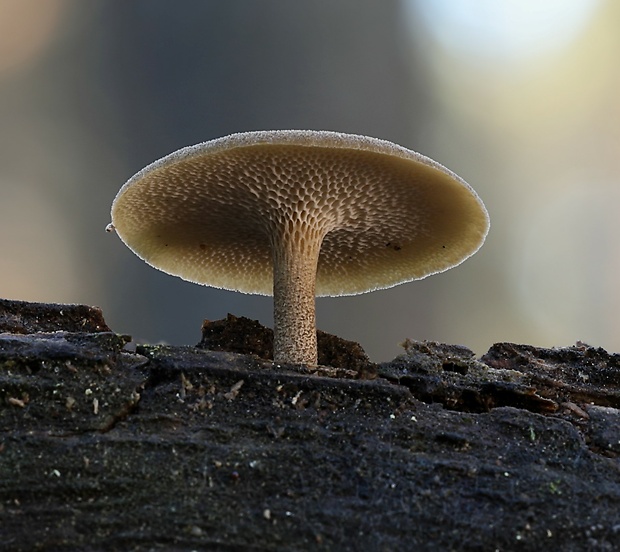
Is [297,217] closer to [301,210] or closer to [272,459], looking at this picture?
[301,210]

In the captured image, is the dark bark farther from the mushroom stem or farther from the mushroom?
the mushroom

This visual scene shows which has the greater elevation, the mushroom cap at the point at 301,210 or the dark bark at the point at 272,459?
the mushroom cap at the point at 301,210

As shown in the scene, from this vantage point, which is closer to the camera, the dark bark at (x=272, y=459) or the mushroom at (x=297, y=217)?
the dark bark at (x=272, y=459)

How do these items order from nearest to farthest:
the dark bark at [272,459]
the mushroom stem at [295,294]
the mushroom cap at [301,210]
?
1. the dark bark at [272,459]
2. the mushroom cap at [301,210]
3. the mushroom stem at [295,294]

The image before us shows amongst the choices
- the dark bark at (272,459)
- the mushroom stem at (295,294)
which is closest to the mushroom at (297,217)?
the mushroom stem at (295,294)

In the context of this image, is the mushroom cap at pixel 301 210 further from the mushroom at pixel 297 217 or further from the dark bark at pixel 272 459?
the dark bark at pixel 272 459

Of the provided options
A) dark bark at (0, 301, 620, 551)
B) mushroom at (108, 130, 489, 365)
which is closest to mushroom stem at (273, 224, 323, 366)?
mushroom at (108, 130, 489, 365)

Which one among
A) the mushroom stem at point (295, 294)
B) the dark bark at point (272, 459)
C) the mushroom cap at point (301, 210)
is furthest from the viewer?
the mushroom stem at point (295, 294)
